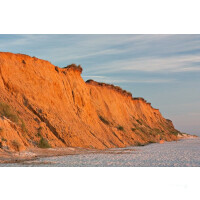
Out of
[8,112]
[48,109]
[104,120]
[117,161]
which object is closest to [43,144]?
[8,112]

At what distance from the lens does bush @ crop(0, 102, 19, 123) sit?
25906mm

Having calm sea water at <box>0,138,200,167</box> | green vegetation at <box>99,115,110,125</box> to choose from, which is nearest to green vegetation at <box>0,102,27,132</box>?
calm sea water at <box>0,138,200,167</box>

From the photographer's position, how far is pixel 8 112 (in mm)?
26266

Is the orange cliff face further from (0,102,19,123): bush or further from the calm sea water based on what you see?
the calm sea water

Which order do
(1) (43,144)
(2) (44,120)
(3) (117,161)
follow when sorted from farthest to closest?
(2) (44,120)
(1) (43,144)
(3) (117,161)

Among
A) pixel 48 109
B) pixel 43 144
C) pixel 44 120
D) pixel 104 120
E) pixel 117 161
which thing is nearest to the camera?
pixel 117 161

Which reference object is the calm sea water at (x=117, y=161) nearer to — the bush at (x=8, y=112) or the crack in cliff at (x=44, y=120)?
the crack in cliff at (x=44, y=120)

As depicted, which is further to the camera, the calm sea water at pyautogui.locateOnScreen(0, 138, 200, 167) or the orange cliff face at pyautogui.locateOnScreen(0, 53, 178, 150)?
the orange cliff face at pyautogui.locateOnScreen(0, 53, 178, 150)

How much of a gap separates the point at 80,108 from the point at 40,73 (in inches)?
254

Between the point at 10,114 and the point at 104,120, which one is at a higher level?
the point at 104,120

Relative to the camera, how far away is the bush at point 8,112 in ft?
85.0

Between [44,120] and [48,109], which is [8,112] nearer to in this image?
[44,120]

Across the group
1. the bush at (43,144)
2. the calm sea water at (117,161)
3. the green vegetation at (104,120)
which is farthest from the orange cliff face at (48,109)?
the calm sea water at (117,161)

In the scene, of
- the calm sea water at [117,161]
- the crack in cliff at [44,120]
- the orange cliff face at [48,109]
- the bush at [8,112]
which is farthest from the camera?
the crack in cliff at [44,120]
